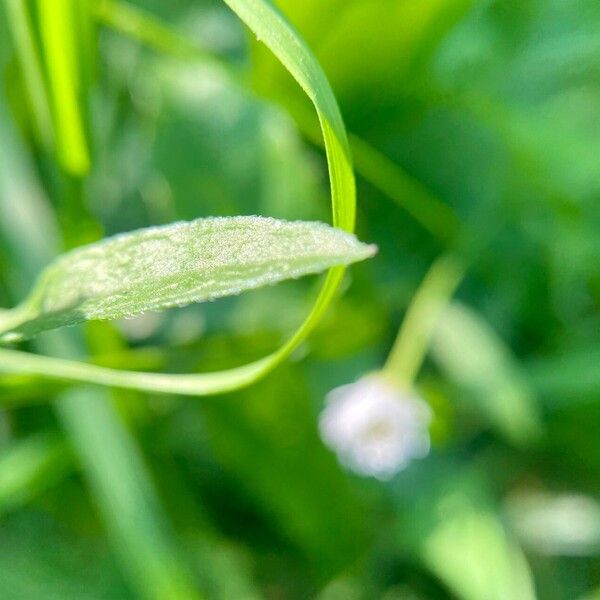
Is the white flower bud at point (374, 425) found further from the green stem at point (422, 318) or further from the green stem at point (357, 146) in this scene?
the green stem at point (357, 146)

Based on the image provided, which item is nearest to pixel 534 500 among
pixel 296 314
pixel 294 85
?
pixel 296 314

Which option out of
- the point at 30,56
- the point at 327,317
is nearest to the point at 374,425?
the point at 327,317

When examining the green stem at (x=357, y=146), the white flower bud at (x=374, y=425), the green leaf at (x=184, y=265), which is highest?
the green leaf at (x=184, y=265)

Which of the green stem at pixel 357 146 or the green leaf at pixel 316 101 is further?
the green stem at pixel 357 146

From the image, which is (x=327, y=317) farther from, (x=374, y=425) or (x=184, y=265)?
(x=184, y=265)

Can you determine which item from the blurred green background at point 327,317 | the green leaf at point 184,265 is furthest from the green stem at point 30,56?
the green leaf at point 184,265

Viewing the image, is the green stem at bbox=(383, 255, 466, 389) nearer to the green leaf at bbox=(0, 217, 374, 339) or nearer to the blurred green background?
the blurred green background

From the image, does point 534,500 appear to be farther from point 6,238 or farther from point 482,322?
point 6,238
